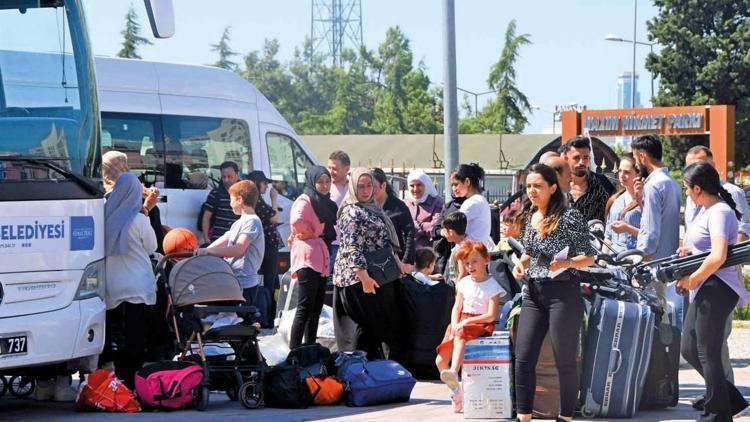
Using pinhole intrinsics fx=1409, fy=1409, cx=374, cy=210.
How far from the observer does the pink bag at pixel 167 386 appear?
1000cm

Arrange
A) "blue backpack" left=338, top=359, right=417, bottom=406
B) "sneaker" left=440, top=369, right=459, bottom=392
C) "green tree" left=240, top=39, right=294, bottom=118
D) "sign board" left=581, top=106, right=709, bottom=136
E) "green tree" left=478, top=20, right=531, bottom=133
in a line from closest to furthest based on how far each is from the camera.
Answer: "sneaker" left=440, top=369, right=459, bottom=392 < "blue backpack" left=338, top=359, right=417, bottom=406 < "sign board" left=581, top=106, right=709, bottom=136 < "green tree" left=478, top=20, right=531, bottom=133 < "green tree" left=240, top=39, right=294, bottom=118

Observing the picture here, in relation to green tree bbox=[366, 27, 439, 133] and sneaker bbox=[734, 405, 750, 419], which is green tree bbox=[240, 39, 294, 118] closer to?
green tree bbox=[366, 27, 439, 133]

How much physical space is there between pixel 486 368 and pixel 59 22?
3.92 m

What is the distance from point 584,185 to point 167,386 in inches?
151

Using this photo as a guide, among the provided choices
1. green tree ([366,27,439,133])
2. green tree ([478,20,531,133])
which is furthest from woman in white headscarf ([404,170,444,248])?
green tree ([366,27,439,133])

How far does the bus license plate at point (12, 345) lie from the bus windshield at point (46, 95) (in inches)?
40.3

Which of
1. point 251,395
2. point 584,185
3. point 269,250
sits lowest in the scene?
point 251,395

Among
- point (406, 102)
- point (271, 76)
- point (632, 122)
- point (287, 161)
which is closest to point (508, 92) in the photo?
point (406, 102)

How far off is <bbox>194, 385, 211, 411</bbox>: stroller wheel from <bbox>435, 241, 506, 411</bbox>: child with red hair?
66.1 inches

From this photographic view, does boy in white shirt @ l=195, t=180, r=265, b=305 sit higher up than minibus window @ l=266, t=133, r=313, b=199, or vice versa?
minibus window @ l=266, t=133, r=313, b=199

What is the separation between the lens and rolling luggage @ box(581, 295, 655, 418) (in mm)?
9359

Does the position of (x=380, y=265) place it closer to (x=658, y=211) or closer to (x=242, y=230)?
(x=242, y=230)

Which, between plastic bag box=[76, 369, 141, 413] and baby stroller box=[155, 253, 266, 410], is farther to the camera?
baby stroller box=[155, 253, 266, 410]

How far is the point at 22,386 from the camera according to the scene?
11.0m
